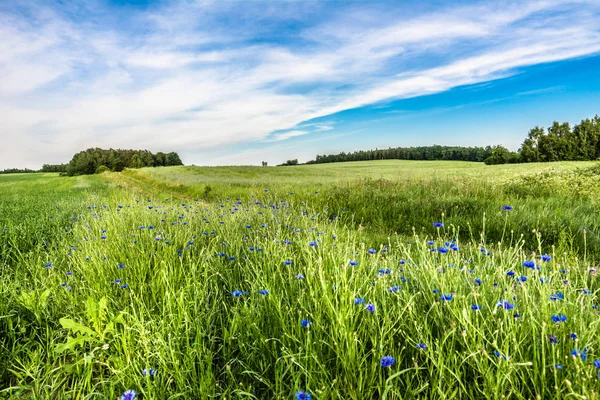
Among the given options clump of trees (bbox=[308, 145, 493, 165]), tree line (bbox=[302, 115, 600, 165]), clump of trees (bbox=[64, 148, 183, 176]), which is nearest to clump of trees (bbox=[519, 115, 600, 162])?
tree line (bbox=[302, 115, 600, 165])

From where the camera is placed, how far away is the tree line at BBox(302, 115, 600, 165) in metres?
62.1

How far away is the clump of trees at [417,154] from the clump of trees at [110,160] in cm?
4588

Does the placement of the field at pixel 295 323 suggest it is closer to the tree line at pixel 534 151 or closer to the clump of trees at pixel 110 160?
the tree line at pixel 534 151

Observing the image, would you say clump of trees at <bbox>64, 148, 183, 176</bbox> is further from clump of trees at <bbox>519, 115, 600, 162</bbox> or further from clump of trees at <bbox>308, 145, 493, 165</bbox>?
clump of trees at <bbox>519, 115, 600, 162</bbox>

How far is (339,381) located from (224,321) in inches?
57.3


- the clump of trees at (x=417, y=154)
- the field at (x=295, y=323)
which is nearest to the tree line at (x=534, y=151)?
the clump of trees at (x=417, y=154)

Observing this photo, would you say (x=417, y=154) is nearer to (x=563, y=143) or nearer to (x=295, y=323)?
(x=563, y=143)

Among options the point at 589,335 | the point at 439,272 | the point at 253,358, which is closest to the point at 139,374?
the point at 253,358

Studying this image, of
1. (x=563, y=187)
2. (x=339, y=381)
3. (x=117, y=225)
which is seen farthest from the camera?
(x=563, y=187)

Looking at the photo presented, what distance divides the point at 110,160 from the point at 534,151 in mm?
95267

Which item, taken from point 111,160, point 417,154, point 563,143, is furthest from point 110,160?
point 563,143

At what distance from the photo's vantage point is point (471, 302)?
9.16 ft

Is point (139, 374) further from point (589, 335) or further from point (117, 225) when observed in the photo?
point (117, 225)

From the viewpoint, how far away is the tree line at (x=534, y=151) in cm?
6212
